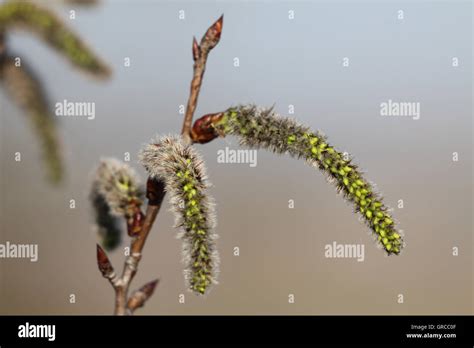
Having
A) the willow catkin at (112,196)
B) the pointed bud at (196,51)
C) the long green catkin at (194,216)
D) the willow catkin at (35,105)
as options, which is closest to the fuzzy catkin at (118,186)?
the willow catkin at (112,196)

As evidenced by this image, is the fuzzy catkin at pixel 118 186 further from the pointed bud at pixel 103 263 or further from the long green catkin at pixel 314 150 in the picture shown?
the long green catkin at pixel 314 150

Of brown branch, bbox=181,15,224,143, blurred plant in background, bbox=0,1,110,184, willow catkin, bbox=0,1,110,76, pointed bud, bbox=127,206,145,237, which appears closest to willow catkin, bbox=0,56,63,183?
blurred plant in background, bbox=0,1,110,184

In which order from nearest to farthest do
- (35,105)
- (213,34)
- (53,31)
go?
1. (213,34)
2. (53,31)
3. (35,105)

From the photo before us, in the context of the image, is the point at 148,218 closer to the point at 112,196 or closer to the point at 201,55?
the point at 112,196

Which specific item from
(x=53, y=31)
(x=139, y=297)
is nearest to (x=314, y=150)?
(x=139, y=297)

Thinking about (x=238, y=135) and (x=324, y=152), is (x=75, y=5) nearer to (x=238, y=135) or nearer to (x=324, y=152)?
(x=238, y=135)
